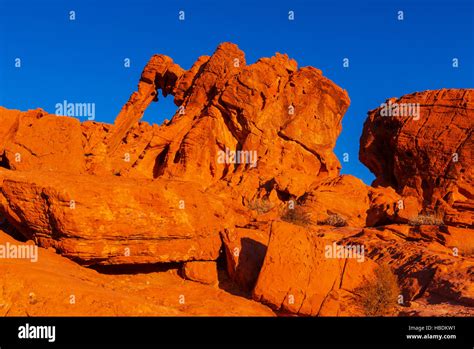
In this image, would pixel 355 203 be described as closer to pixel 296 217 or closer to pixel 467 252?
pixel 296 217

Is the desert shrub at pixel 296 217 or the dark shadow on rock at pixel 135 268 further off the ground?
the desert shrub at pixel 296 217

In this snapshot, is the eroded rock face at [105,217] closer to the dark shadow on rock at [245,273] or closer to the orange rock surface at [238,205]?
the orange rock surface at [238,205]

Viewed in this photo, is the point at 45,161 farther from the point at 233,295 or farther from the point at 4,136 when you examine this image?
the point at 233,295

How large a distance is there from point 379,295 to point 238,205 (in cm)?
587

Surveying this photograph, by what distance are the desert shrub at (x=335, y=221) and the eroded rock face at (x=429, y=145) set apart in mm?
6833

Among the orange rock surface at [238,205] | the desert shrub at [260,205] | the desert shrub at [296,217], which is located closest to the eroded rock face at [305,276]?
the orange rock surface at [238,205]

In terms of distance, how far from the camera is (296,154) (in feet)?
106

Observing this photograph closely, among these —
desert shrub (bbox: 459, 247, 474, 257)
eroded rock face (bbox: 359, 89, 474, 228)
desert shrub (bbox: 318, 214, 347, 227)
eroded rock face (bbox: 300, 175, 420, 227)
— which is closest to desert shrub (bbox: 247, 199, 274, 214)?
eroded rock face (bbox: 300, 175, 420, 227)

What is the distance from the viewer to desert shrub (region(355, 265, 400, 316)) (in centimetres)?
1027

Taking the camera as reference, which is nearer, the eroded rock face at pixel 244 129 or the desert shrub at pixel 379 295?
the desert shrub at pixel 379 295

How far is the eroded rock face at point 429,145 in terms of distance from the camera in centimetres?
2892

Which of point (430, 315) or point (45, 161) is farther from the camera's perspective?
point (45, 161)

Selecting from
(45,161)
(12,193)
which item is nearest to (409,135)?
(45,161)

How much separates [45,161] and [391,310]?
1835 centimetres
